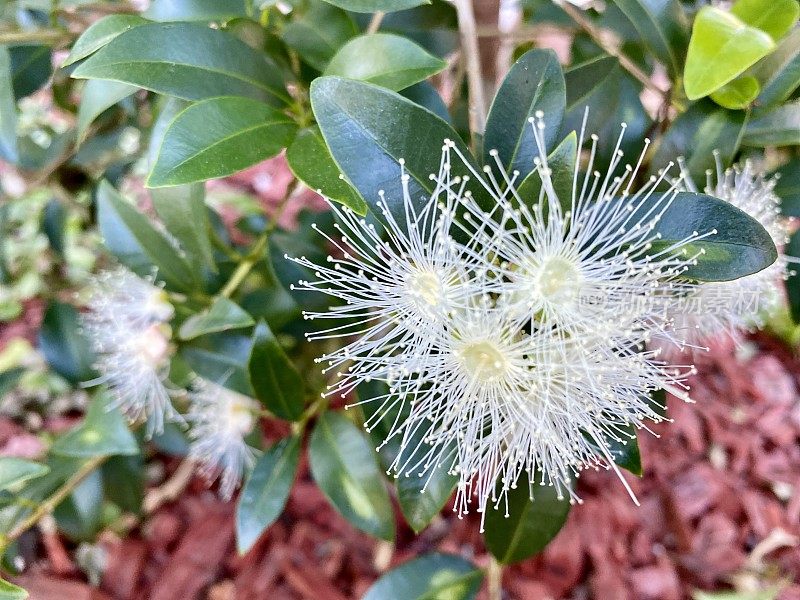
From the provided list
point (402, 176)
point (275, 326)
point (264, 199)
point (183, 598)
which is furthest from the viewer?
point (264, 199)

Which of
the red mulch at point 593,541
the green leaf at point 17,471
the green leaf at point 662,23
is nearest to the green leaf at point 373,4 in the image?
the green leaf at point 662,23

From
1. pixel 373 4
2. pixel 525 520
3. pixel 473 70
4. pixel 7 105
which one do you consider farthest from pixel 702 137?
pixel 7 105

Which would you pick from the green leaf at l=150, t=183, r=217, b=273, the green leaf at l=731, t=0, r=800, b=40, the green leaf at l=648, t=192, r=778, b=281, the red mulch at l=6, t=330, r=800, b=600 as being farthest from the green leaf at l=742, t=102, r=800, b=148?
the red mulch at l=6, t=330, r=800, b=600

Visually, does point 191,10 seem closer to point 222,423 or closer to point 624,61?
point 624,61

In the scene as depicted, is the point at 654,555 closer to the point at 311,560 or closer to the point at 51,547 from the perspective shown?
the point at 311,560

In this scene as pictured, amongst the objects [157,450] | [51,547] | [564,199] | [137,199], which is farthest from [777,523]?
[137,199]
